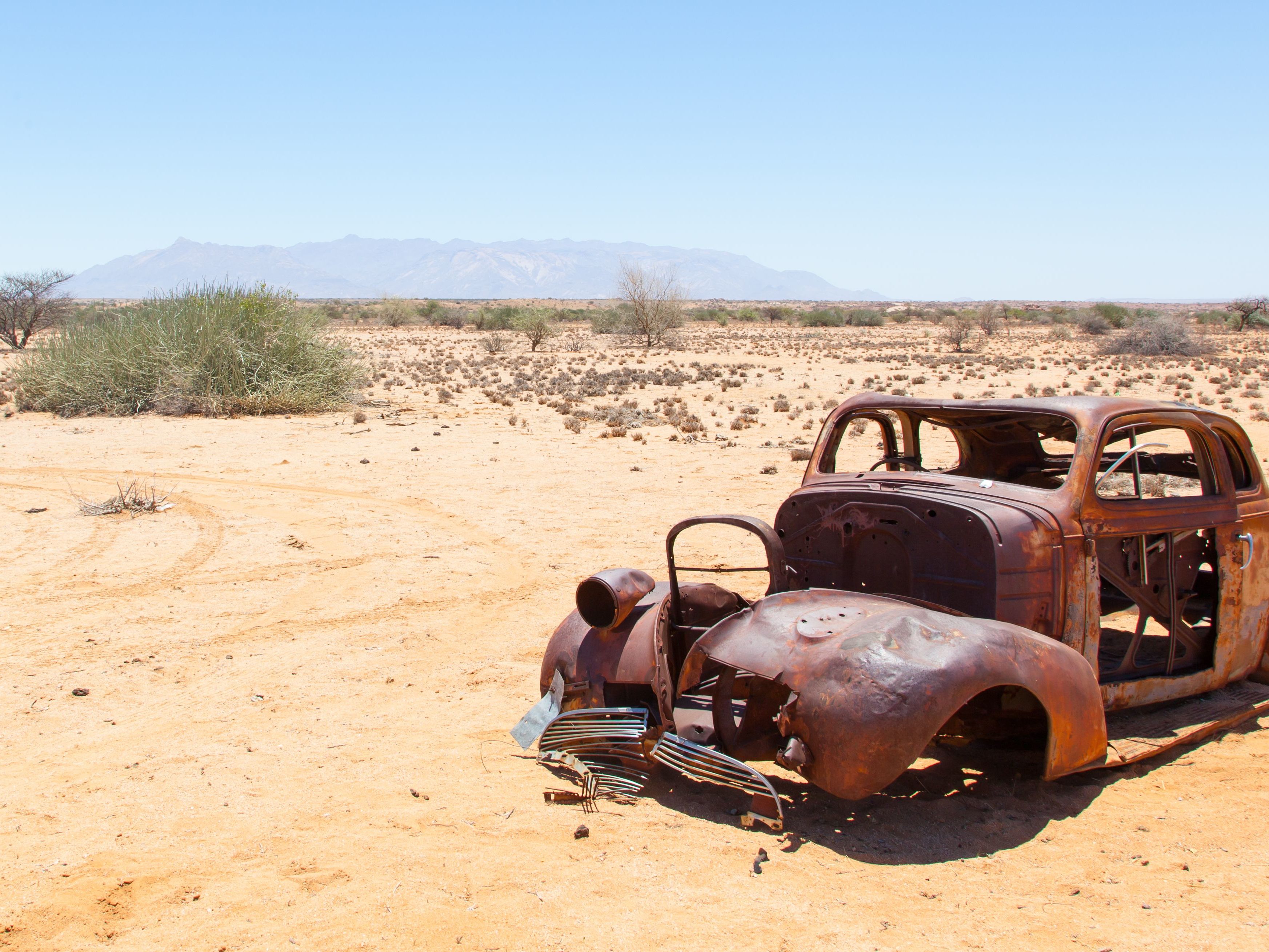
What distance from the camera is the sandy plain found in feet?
10.3

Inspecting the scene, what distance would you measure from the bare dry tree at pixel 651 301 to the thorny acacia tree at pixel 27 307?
23.9 meters

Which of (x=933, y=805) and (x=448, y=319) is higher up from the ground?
(x=448, y=319)

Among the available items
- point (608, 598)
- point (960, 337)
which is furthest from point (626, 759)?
point (960, 337)

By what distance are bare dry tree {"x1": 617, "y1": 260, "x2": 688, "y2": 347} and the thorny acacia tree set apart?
2394 cm

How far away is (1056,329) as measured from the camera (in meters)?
58.5

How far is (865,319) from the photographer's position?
67.7m

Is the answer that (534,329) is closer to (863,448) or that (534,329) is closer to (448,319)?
(448,319)

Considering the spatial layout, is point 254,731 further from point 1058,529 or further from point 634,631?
point 1058,529

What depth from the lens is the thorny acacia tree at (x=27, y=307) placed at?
38375 millimetres

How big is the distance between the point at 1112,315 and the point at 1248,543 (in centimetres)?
6000

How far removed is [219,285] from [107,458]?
8.18 m

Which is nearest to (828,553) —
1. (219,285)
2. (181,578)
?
(181,578)

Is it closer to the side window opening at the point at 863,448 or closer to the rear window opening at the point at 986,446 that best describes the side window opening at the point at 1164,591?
the rear window opening at the point at 986,446

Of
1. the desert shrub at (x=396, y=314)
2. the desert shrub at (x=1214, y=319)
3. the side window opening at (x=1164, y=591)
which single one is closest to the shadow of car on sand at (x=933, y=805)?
the side window opening at (x=1164, y=591)
